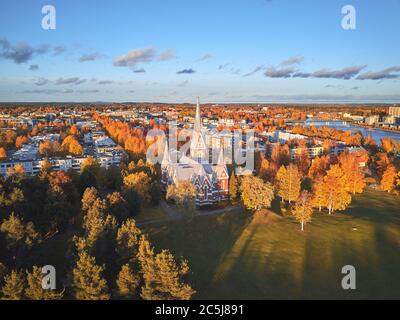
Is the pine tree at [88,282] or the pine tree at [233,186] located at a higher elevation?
the pine tree at [233,186]

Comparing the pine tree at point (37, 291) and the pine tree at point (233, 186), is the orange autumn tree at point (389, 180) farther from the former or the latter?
the pine tree at point (37, 291)

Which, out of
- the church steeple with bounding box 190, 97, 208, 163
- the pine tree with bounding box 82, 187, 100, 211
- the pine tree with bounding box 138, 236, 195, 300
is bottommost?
the pine tree with bounding box 138, 236, 195, 300

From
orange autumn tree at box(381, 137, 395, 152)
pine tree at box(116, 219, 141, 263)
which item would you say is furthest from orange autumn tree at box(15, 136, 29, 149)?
orange autumn tree at box(381, 137, 395, 152)

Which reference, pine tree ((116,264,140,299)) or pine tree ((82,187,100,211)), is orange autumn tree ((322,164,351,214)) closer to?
pine tree ((82,187,100,211))

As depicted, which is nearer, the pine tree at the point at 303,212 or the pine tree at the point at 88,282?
the pine tree at the point at 88,282

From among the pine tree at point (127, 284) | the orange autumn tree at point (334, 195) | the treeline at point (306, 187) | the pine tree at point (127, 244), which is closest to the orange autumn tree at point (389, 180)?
the treeline at point (306, 187)

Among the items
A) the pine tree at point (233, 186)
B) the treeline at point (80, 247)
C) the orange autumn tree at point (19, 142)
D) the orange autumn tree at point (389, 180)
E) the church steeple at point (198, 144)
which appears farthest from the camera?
the orange autumn tree at point (19, 142)

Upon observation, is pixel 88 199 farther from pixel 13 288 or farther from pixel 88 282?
pixel 13 288
